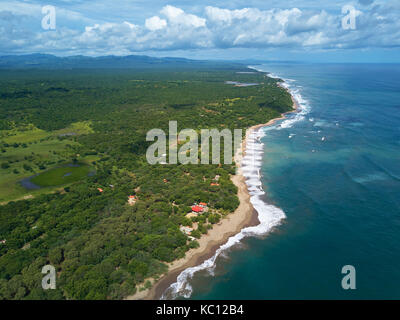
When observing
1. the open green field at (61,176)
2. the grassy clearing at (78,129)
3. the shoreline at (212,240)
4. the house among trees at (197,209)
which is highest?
the grassy clearing at (78,129)

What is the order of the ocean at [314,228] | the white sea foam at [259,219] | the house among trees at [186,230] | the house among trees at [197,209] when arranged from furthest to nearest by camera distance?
the house among trees at [197,209] < the house among trees at [186,230] < the ocean at [314,228] < the white sea foam at [259,219]

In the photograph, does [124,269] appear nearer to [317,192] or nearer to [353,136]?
[317,192]

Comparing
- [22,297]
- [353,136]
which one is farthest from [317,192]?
[22,297]

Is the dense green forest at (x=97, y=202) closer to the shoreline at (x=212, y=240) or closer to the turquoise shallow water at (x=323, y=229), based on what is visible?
the shoreline at (x=212, y=240)

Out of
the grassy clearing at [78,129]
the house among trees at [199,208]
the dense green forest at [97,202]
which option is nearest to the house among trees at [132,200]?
the dense green forest at [97,202]

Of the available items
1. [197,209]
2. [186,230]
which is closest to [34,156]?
[197,209]

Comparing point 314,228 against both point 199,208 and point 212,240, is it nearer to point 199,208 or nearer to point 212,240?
point 212,240
